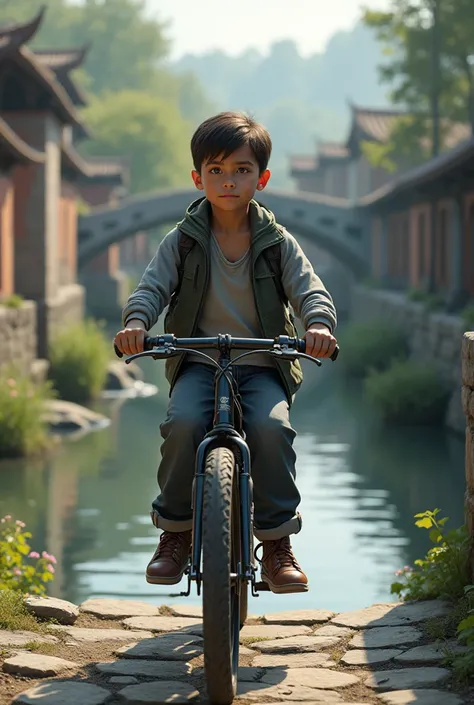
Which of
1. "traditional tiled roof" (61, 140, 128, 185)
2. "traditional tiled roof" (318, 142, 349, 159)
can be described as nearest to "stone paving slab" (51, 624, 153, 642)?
"traditional tiled roof" (61, 140, 128, 185)

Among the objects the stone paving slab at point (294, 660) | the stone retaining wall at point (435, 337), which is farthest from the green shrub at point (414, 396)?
the stone paving slab at point (294, 660)

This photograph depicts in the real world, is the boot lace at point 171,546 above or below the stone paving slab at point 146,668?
above

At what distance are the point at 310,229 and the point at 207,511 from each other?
31317 millimetres

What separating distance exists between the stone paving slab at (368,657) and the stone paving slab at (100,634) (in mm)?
800

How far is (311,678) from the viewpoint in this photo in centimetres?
442

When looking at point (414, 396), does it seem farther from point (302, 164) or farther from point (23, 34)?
point (302, 164)

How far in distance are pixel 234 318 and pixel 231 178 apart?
1.57 ft

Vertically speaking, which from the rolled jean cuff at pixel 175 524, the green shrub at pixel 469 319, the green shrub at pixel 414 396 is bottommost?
the rolled jean cuff at pixel 175 524

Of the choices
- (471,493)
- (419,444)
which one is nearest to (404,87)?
(419,444)

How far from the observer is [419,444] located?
15773 mm

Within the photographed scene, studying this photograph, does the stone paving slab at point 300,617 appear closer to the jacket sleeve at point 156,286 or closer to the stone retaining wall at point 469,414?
the stone retaining wall at point 469,414

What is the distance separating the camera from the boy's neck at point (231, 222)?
4703mm

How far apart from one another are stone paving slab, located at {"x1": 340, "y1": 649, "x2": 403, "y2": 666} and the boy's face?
1.62 metres

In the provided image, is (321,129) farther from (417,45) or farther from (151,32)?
(417,45)
